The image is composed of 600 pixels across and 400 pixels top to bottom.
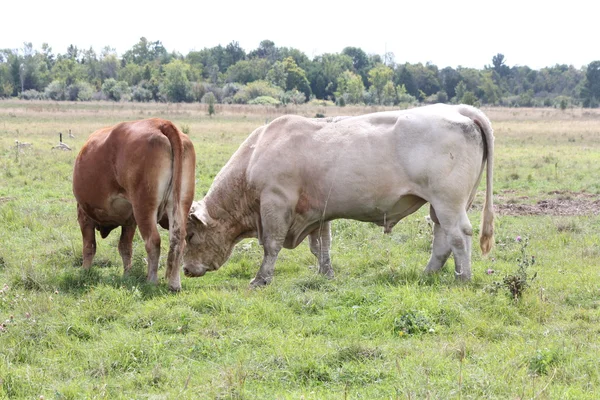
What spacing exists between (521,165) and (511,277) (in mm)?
13852

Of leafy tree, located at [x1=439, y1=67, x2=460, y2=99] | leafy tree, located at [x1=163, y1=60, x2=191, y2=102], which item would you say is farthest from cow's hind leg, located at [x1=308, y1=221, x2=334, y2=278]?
leafy tree, located at [x1=439, y1=67, x2=460, y2=99]

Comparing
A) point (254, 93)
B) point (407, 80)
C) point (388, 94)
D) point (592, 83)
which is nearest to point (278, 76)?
point (254, 93)

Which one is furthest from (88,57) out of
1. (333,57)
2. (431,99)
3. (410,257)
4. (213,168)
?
(410,257)

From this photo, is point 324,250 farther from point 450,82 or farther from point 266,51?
point 266,51

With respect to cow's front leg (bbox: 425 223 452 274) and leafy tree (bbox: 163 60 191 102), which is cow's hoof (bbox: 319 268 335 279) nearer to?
cow's front leg (bbox: 425 223 452 274)

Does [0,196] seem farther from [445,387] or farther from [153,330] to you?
[445,387]

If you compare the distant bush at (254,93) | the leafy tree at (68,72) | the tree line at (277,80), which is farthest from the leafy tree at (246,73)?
the leafy tree at (68,72)

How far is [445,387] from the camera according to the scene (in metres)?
4.50

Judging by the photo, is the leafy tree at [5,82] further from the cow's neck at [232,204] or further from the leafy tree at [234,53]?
the cow's neck at [232,204]

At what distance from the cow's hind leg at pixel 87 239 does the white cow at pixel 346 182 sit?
1167 millimetres

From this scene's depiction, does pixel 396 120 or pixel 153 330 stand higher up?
pixel 396 120

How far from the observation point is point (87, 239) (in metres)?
8.23

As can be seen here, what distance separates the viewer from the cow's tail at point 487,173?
755cm

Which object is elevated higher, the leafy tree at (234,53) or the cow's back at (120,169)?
the leafy tree at (234,53)
